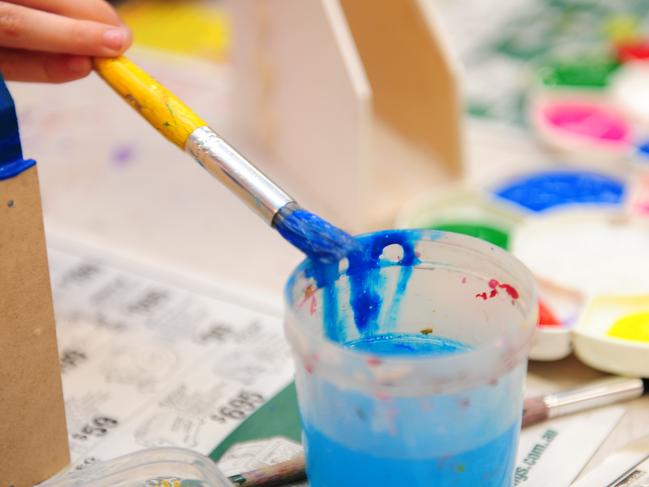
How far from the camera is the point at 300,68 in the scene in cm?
90

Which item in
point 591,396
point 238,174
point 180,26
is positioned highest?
point 238,174

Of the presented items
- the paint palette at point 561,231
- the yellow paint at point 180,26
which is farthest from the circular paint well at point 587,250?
the yellow paint at point 180,26

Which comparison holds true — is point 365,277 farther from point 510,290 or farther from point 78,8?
point 78,8

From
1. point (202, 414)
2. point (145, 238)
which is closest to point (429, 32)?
point (145, 238)

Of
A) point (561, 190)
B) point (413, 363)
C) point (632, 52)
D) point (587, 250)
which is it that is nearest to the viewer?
point (413, 363)

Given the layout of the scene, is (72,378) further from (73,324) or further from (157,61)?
(157,61)

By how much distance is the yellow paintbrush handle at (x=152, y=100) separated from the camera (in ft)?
1.90

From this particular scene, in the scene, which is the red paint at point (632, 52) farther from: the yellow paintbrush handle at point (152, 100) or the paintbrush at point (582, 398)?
the yellow paintbrush handle at point (152, 100)

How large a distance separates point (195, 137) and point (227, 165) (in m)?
0.04

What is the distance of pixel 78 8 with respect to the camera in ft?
2.04

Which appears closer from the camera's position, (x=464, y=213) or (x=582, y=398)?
(x=582, y=398)

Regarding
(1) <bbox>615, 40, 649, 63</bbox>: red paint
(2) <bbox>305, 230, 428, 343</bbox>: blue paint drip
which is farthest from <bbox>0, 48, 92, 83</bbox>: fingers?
(1) <bbox>615, 40, 649, 63</bbox>: red paint

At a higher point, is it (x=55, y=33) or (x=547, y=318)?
(x=55, y=33)

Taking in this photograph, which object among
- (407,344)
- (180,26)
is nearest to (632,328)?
(407,344)
